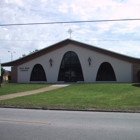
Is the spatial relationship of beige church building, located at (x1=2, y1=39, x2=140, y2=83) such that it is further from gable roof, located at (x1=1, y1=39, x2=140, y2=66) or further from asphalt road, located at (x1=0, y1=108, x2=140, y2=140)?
asphalt road, located at (x1=0, y1=108, x2=140, y2=140)

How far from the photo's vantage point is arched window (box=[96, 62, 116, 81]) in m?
31.4

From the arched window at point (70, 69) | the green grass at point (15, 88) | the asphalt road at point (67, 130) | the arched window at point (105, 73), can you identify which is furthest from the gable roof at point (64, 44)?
the asphalt road at point (67, 130)

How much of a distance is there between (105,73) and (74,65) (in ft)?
15.1

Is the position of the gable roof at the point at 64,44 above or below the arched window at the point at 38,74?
above

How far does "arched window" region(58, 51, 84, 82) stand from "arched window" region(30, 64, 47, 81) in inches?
107

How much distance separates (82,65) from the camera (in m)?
32.2

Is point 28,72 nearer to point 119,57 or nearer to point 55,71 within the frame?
point 55,71

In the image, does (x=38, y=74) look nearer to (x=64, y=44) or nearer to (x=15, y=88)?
(x=64, y=44)

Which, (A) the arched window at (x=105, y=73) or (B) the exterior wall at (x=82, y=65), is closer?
(B) the exterior wall at (x=82, y=65)

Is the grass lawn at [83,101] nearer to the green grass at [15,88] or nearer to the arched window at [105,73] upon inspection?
the green grass at [15,88]

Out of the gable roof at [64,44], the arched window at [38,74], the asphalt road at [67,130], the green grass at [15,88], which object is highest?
the gable roof at [64,44]

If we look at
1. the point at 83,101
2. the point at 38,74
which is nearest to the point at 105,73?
the point at 38,74

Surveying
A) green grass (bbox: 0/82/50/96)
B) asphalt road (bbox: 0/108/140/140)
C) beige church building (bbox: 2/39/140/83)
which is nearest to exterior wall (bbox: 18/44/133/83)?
beige church building (bbox: 2/39/140/83)

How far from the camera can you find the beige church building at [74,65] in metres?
30.8
